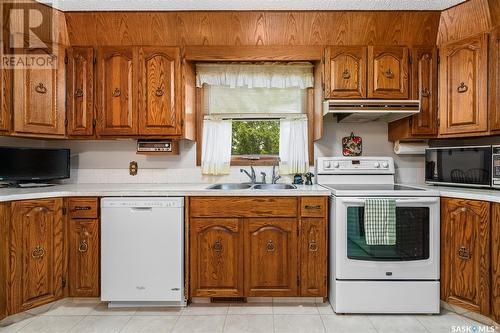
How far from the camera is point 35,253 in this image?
2.05 m

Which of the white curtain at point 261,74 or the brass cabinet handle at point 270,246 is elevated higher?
the white curtain at point 261,74

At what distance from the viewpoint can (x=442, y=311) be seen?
6.99 ft

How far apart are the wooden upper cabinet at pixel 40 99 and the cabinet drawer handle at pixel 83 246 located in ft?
3.10

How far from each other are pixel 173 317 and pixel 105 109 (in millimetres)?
1759

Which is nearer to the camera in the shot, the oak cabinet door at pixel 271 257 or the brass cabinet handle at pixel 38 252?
the brass cabinet handle at pixel 38 252

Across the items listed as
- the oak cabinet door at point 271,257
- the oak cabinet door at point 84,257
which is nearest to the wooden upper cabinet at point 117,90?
the oak cabinet door at point 84,257

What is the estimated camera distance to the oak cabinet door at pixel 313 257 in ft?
7.10

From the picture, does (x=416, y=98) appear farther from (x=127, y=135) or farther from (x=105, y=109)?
(x=105, y=109)

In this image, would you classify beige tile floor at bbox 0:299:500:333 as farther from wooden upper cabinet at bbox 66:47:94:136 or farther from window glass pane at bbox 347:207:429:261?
wooden upper cabinet at bbox 66:47:94:136

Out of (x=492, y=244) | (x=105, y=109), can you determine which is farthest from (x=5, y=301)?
(x=492, y=244)

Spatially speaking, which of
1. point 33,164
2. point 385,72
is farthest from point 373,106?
point 33,164

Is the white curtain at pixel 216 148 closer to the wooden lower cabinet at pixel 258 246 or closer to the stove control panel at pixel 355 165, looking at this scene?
the wooden lower cabinet at pixel 258 246

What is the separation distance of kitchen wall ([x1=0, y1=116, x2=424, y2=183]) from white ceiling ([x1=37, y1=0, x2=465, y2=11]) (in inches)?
39.0

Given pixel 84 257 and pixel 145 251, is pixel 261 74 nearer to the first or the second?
pixel 145 251
